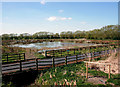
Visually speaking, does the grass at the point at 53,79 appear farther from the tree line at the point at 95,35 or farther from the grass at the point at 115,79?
the tree line at the point at 95,35

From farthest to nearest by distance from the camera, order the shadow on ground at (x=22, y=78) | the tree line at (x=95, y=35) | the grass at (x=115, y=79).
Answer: the tree line at (x=95, y=35) → the shadow on ground at (x=22, y=78) → the grass at (x=115, y=79)

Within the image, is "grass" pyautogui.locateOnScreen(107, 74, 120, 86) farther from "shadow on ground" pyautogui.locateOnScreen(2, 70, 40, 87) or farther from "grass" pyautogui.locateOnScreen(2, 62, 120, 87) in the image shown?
"shadow on ground" pyautogui.locateOnScreen(2, 70, 40, 87)

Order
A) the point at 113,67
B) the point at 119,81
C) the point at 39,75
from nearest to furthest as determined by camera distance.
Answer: the point at 119,81 < the point at 39,75 < the point at 113,67

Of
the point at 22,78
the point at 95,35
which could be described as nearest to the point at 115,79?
the point at 22,78

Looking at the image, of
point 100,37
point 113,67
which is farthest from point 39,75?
point 100,37

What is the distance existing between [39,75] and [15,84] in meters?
1.73

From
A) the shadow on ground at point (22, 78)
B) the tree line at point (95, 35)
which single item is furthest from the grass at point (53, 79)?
the tree line at point (95, 35)

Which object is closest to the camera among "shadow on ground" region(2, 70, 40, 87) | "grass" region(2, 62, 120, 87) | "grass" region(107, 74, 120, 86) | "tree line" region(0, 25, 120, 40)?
"grass" region(107, 74, 120, 86)

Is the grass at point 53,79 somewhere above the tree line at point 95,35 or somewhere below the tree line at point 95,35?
below

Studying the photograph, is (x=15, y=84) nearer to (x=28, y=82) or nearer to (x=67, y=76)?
(x=28, y=82)

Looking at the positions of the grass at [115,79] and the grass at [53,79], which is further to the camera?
the grass at [53,79]

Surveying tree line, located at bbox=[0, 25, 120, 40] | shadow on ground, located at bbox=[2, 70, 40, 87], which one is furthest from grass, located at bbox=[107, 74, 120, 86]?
tree line, located at bbox=[0, 25, 120, 40]

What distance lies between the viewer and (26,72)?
858 cm

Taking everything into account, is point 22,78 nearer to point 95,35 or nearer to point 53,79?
point 53,79
